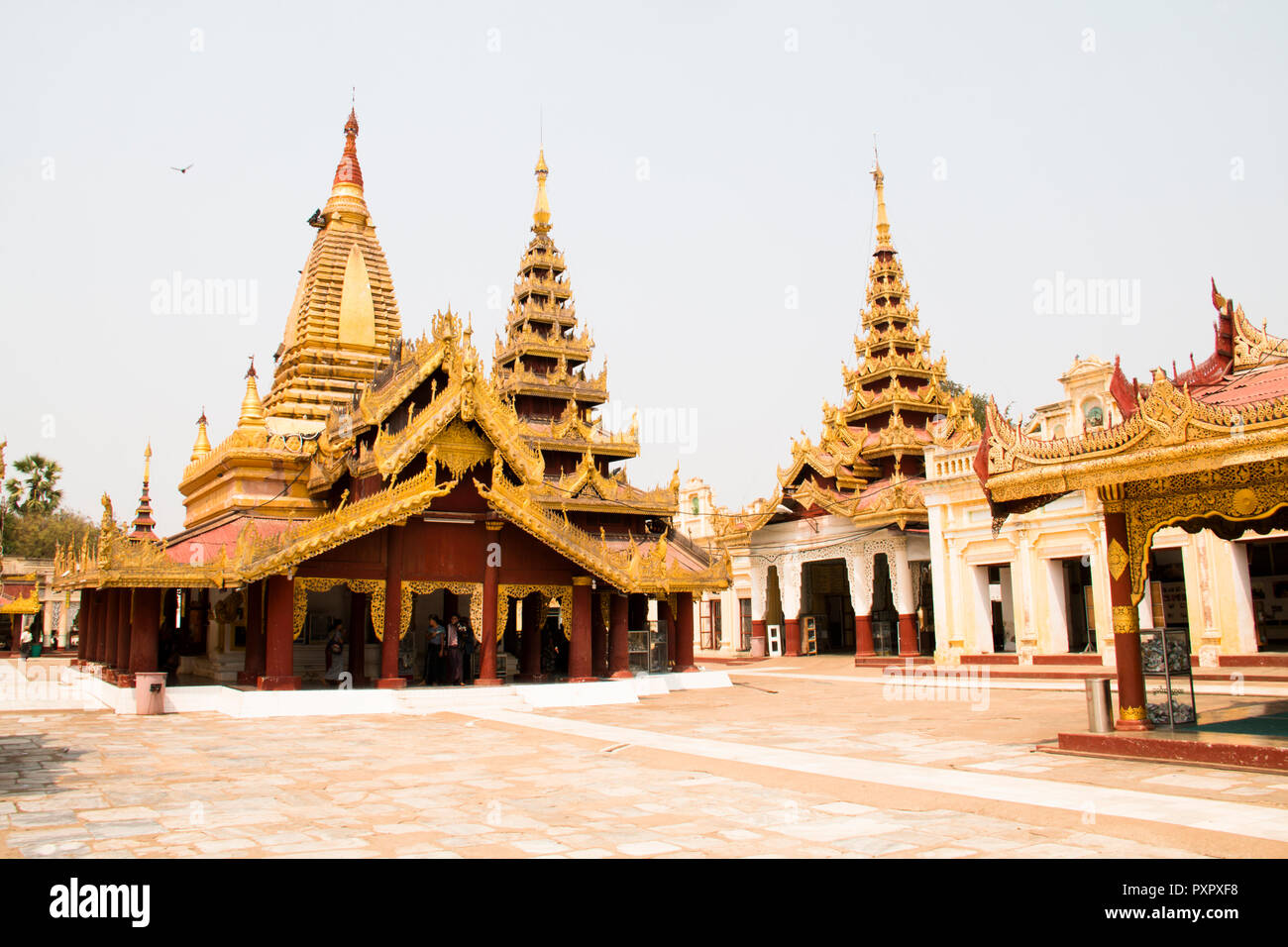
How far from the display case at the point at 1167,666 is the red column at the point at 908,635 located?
2183 cm

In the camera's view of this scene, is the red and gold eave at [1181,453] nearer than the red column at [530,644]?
Yes

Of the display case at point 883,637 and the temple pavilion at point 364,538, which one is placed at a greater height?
the temple pavilion at point 364,538

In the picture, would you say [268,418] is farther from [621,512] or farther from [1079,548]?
[1079,548]

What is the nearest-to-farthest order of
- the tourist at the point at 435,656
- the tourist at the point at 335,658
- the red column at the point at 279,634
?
the red column at the point at 279,634 → the tourist at the point at 335,658 → the tourist at the point at 435,656

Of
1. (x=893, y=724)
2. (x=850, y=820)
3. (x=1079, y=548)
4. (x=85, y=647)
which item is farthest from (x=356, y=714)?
(x=1079, y=548)

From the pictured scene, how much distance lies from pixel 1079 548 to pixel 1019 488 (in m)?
16.4

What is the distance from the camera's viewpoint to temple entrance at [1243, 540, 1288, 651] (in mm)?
28938

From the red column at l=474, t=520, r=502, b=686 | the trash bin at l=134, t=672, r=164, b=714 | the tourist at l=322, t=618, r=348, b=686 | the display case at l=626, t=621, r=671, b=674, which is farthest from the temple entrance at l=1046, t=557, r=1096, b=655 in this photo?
the trash bin at l=134, t=672, r=164, b=714

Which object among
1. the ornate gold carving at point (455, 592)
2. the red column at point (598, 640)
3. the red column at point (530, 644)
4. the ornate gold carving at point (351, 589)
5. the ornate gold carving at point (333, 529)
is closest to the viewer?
the ornate gold carving at point (333, 529)

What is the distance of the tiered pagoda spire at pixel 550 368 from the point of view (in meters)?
37.8

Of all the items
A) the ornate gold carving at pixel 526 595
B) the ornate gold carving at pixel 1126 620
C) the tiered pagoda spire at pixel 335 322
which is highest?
the tiered pagoda spire at pixel 335 322

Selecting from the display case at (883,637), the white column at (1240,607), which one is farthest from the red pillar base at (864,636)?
the white column at (1240,607)

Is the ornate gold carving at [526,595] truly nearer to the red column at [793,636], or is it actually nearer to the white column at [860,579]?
the white column at [860,579]

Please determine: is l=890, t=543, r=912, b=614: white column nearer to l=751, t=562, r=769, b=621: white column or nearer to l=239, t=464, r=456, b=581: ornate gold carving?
l=751, t=562, r=769, b=621: white column
